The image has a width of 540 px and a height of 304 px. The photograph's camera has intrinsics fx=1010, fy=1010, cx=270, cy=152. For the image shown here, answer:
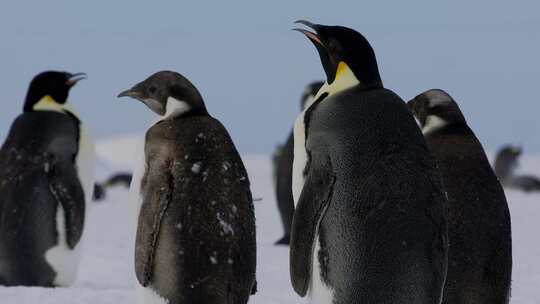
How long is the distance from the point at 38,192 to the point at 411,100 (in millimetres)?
2902

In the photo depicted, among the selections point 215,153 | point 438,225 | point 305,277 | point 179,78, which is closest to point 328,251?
point 305,277

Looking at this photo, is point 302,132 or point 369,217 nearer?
point 369,217

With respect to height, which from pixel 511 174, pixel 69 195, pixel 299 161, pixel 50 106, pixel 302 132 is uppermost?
pixel 302 132

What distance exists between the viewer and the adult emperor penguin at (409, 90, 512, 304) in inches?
180

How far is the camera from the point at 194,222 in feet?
14.3

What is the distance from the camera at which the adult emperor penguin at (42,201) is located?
694 cm

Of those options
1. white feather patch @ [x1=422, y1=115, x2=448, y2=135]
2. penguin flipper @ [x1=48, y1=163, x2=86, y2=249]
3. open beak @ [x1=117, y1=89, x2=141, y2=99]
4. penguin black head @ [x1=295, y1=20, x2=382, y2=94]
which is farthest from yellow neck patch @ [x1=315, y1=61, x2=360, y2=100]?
penguin flipper @ [x1=48, y1=163, x2=86, y2=249]

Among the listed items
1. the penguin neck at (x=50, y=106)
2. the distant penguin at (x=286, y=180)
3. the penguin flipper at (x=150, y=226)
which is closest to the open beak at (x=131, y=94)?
the penguin flipper at (x=150, y=226)

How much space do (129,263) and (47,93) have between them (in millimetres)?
2215

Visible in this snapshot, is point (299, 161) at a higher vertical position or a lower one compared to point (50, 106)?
higher

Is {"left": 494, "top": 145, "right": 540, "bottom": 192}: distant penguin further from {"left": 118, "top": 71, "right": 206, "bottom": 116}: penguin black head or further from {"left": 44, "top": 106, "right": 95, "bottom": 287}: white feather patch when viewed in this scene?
{"left": 118, "top": 71, "right": 206, "bottom": 116}: penguin black head

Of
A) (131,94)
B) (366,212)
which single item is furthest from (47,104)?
(366,212)

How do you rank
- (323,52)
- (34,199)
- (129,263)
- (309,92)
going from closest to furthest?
(323,52)
(129,263)
(34,199)
(309,92)

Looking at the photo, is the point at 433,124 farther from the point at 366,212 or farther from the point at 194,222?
the point at 194,222
